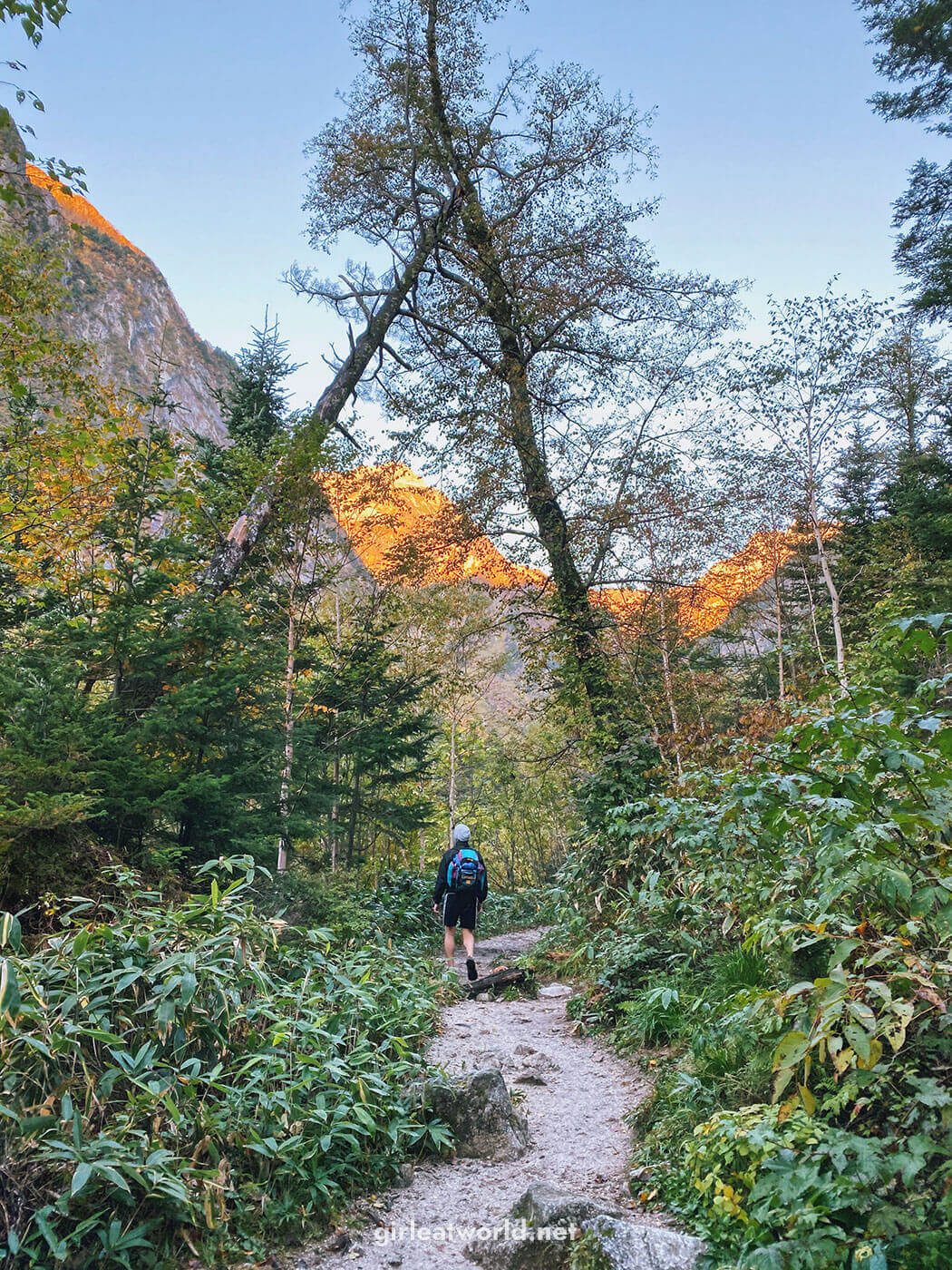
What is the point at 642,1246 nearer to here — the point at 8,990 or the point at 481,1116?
the point at 481,1116

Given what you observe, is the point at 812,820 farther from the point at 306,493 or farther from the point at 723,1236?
the point at 306,493

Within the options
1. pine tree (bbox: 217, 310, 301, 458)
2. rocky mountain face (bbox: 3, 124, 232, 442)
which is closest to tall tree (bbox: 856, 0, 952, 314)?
pine tree (bbox: 217, 310, 301, 458)

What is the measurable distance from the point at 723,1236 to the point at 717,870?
2201mm

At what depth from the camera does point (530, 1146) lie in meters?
3.63

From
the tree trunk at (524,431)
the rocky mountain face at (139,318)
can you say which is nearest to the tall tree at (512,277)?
the tree trunk at (524,431)

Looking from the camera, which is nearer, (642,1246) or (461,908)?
(642,1246)

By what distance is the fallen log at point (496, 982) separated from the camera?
6.81 metres

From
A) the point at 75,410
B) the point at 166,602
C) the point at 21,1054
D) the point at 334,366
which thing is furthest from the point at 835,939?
the point at 334,366

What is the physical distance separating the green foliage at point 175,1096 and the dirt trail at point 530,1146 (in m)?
0.21

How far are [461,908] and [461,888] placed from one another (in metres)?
0.25

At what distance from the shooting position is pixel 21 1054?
2.78 meters

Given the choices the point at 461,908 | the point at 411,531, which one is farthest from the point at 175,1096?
the point at 411,531

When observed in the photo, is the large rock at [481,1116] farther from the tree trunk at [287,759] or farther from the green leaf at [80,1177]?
the tree trunk at [287,759]

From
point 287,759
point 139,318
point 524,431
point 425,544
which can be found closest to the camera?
point 287,759
